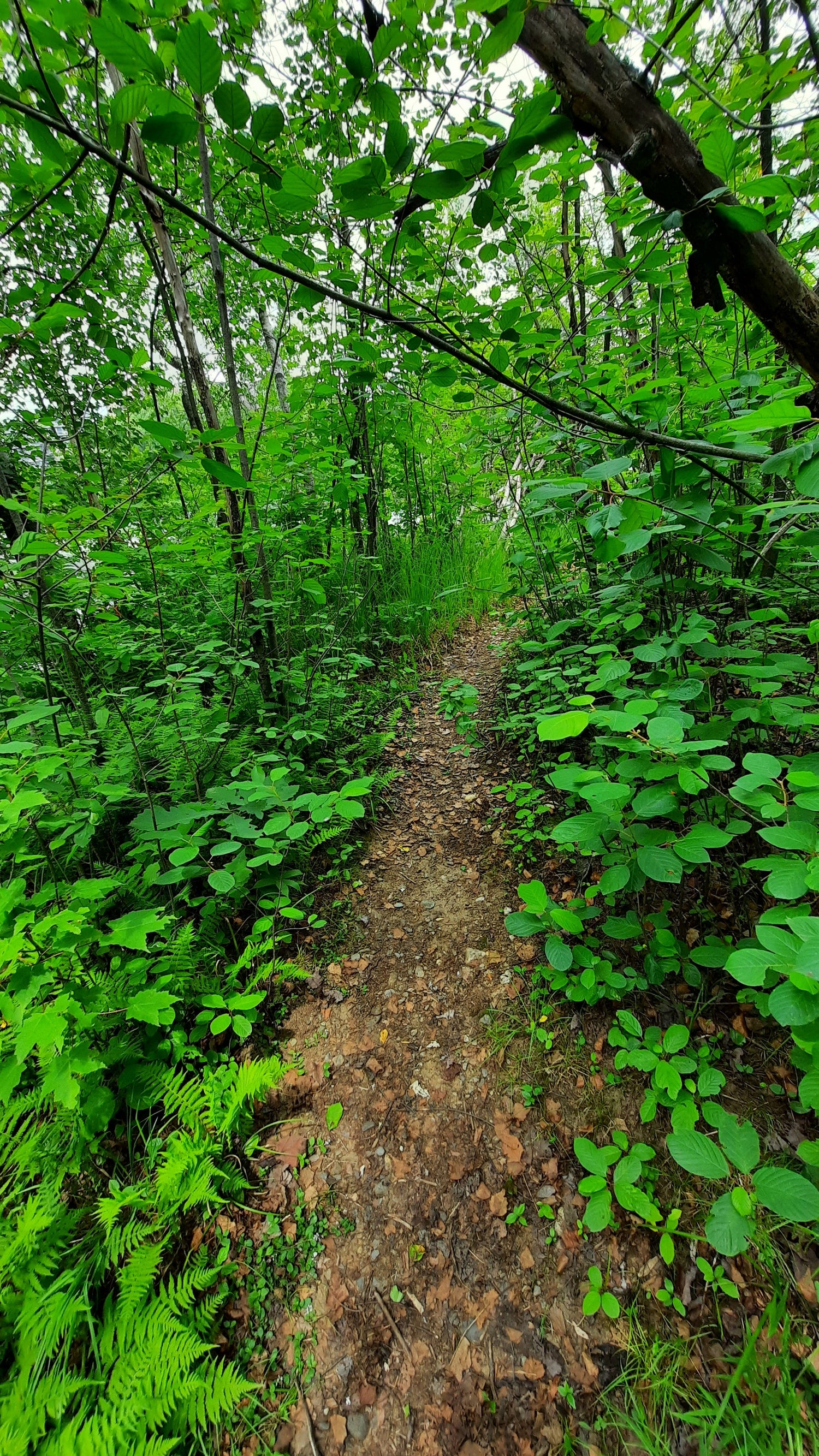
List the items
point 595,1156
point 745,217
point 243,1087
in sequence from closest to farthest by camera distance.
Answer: point 745,217 < point 595,1156 < point 243,1087

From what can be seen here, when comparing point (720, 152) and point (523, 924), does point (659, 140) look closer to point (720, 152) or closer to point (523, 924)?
point (720, 152)

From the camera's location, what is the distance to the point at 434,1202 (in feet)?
5.51

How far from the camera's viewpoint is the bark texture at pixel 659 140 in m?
1.31

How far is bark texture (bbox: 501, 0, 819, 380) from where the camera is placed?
1.31 metres

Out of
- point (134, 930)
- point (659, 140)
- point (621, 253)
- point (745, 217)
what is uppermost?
point (621, 253)

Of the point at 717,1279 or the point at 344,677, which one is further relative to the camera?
the point at 344,677

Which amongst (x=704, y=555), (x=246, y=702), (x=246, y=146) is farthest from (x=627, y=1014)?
(x=246, y=702)

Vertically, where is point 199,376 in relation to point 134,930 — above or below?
above

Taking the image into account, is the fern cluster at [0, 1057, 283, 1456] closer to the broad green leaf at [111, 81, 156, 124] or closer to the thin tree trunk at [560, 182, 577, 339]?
the broad green leaf at [111, 81, 156, 124]

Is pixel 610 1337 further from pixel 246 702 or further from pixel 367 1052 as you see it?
pixel 246 702

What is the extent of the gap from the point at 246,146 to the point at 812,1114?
2.83 meters

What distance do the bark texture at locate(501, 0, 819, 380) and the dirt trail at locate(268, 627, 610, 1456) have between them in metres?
2.39

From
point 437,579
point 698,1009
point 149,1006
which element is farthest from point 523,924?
point 437,579

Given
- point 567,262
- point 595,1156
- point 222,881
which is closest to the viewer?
point 595,1156
